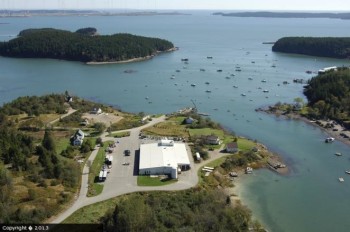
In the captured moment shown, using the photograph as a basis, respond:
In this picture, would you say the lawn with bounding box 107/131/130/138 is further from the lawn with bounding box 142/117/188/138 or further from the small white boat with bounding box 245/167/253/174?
the small white boat with bounding box 245/167/253/174

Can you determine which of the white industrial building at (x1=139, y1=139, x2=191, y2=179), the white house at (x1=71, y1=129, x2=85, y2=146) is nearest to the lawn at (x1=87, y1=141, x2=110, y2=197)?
the white house at (x1=71, y1=129, x2=85, y2=146)

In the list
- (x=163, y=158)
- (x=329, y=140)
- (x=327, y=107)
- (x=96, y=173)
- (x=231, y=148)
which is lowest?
(x=329, y=140)

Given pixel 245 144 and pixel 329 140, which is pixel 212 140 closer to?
pixel 245 144

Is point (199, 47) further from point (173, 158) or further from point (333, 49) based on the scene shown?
point (173, 158)

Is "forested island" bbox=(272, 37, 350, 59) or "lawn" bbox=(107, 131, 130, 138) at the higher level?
"forested island" bbox=(272, 37, 350, 59)

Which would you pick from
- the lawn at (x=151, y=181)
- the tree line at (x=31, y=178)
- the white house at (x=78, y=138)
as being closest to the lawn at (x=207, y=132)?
the white house at (x=78, y=138)

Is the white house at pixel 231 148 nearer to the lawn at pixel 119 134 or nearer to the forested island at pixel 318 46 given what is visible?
the lawn at pixel 119 134

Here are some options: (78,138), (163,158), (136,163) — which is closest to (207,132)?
(163,158)
